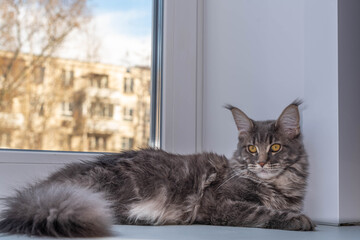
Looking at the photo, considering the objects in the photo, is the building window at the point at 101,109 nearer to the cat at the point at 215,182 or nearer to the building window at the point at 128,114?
the building window at the point at 128,114

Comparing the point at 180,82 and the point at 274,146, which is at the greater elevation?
the point at 180,82

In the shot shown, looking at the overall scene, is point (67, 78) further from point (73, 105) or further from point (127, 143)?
point (127, 143)

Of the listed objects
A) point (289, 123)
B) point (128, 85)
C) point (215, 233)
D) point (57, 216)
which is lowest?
point (215, 233)

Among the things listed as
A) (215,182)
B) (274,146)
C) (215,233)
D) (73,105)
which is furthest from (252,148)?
(73,105)

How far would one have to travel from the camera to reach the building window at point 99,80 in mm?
2438

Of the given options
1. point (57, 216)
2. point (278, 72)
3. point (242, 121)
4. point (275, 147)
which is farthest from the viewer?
point (278, 72)

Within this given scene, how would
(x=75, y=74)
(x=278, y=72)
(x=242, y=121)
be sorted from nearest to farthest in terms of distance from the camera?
(x=242, y=121) < (x=278, y=72) < (x=75, y=74)

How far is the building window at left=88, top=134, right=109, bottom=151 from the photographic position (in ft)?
7.95

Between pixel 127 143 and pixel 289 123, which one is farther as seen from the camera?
pixel 127 143

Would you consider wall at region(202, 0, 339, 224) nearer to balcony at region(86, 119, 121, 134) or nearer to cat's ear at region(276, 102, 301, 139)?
cat's ear at region(276, 102, 301, 139)

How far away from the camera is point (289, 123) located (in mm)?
2021

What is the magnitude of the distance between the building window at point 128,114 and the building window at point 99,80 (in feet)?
0.56

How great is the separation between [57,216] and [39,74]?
1.13 metres

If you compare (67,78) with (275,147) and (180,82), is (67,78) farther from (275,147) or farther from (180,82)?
(275,147)
